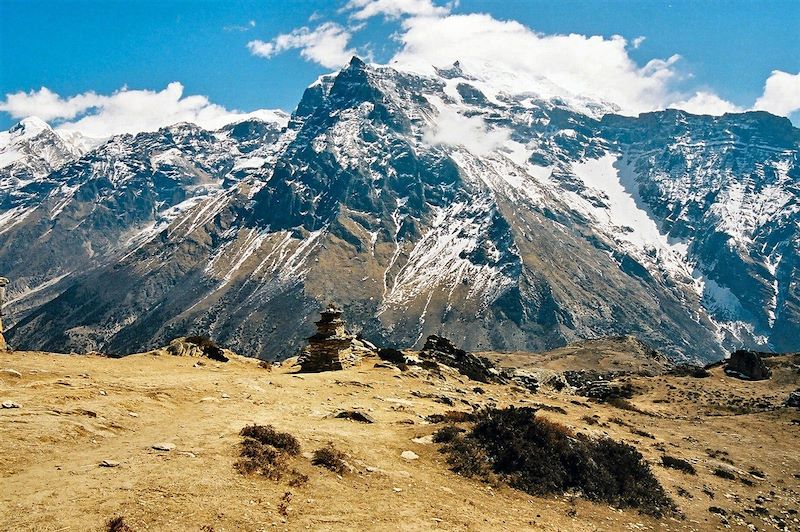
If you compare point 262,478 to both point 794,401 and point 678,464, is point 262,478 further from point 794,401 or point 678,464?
point 794,401

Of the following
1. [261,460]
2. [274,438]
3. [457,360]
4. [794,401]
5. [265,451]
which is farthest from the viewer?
[457,360]

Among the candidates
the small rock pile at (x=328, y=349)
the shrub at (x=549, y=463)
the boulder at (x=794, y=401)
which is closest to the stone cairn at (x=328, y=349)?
the small rock pile at (x=328, y=349)

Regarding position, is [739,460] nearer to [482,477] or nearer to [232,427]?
[482,477]

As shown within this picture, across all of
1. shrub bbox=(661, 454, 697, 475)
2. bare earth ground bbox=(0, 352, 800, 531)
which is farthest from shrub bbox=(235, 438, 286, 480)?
shrub bbox=(661, 454, 697, 475)

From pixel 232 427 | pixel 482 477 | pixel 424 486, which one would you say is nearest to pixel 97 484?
pixel 232 427

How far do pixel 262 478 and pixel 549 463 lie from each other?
11.6 meters

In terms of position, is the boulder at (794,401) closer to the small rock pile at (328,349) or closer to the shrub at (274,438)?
the small rock pile at (328,349)

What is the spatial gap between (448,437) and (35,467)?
15067 millimetres

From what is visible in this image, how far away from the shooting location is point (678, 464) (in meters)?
28.0

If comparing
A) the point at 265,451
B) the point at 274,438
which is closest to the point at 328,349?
the point at 274,438

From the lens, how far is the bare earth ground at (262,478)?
1543 centimetres

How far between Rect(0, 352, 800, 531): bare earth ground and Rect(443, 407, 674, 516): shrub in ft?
2.59

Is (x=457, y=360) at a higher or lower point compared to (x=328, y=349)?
lower

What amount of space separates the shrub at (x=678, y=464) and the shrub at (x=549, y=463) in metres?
3.54
